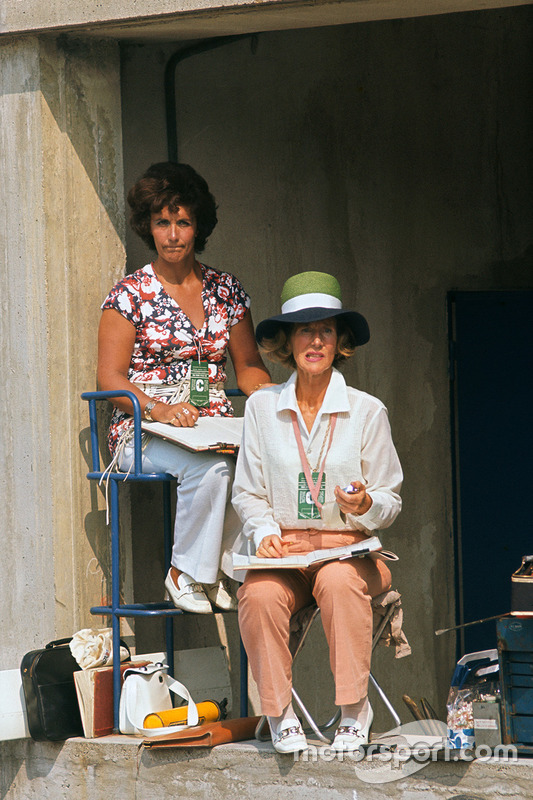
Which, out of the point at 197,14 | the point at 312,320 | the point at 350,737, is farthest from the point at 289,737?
the point at 197,14

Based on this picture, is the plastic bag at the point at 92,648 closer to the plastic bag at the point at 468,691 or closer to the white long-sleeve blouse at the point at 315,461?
the white long-sleeve blouse at the point at 315,461

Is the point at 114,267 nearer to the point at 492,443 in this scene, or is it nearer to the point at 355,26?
the point at 355,26

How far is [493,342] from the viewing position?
695 cm

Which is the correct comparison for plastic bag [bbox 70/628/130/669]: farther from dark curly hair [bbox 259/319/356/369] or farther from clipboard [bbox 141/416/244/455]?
dark curly hair [bbox 259/319/356/369]

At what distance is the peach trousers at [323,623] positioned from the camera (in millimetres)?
3703

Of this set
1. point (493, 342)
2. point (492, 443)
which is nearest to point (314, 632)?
point (492, 443)

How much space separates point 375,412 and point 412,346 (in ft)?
8.79

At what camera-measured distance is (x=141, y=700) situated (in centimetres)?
419

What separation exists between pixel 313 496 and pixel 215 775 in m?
1.02

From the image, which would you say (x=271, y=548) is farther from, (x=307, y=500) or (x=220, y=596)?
(x=220, y=596)

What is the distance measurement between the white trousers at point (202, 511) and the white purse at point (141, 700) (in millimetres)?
391

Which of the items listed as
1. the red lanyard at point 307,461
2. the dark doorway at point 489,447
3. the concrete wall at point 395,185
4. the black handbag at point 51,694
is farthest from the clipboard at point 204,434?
the dark doorway at point 489,447

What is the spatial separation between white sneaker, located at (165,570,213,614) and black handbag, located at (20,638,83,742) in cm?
46

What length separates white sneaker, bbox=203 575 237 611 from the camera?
14.1 ft
